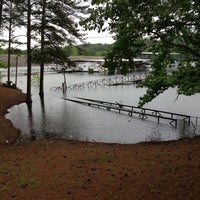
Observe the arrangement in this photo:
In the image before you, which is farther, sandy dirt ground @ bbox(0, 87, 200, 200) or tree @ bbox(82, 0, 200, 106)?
sandy dirt ground @ bbox(0, 87, 200, 200)

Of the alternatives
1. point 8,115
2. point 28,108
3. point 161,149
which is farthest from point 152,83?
point 28,108

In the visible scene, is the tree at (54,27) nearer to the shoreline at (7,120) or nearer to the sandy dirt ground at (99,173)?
the shoreline at (7,120)

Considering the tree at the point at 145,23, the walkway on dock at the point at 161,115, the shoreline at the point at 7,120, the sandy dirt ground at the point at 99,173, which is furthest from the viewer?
the walkway on dock at the point at 161,115

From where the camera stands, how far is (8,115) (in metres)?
22.2

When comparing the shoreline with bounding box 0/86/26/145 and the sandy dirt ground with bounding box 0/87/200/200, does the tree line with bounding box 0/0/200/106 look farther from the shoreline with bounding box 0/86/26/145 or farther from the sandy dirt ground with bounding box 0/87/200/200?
the shoreline with bounding box 0/86/26/145

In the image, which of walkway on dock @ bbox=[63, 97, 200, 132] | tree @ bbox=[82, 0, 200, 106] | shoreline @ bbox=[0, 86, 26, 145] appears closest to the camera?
tree @ bbox=[82, 0, 200, 106]

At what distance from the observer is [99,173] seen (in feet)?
28.7

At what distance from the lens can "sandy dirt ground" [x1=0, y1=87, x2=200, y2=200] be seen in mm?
7141

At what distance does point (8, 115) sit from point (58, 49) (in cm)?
1185

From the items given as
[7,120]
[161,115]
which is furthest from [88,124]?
[161,115]

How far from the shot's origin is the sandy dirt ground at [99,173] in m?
7.14

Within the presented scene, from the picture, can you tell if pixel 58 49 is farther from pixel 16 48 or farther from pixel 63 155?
pixel 63 155

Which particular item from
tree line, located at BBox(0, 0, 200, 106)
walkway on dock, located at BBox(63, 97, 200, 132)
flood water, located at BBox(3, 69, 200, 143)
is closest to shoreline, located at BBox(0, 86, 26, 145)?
flood water, located at BBox(3, 69, 200, 143)

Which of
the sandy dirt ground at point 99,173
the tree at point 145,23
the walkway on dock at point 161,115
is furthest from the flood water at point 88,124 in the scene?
the tree at point 145,23
